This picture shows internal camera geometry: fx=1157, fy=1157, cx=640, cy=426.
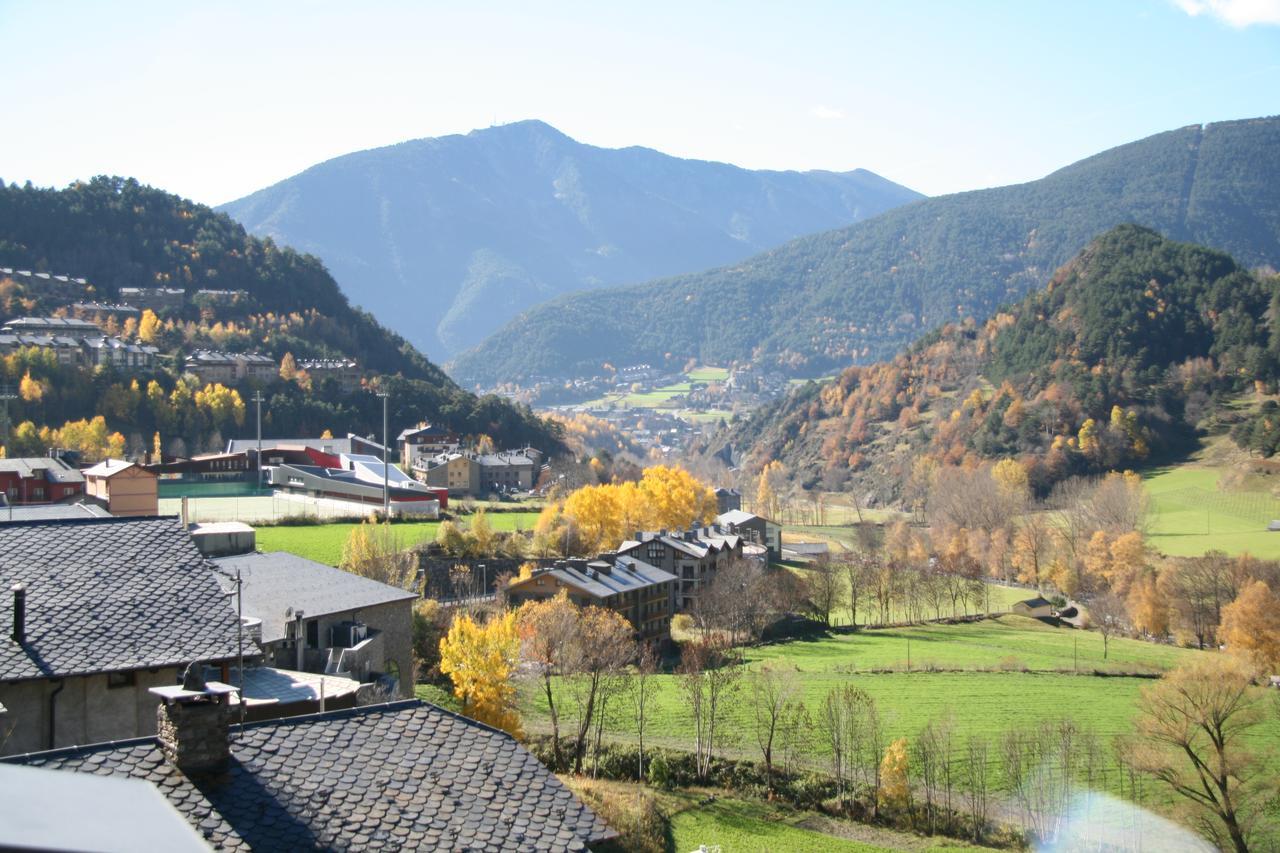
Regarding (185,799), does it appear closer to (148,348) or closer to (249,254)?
(148,348)

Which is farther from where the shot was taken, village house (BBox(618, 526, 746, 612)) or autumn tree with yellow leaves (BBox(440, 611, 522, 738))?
village house (BBox(618, 526, 746, 612))

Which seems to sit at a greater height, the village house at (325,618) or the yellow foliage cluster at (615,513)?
the village house at (325,618)

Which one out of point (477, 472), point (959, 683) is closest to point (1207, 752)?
point (959, 683)

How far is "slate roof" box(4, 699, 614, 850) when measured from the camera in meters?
8.14

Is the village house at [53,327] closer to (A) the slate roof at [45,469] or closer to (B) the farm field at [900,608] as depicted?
(A) the slate roof at [45,469]

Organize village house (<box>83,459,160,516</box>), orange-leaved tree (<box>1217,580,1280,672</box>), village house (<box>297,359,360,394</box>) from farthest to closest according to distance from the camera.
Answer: village house (<box>297,359,360,394</box>), orange-leaved tree (<box>1217,580,1280,672</box>), village house (<box>83,459,160,516</box>)

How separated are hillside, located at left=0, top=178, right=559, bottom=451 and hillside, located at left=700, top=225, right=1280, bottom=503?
4580 cm

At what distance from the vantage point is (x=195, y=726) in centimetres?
838

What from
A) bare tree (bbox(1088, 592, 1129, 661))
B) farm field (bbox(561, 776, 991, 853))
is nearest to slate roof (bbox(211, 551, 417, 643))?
farm field (bbox(561, 776, 991, 853))

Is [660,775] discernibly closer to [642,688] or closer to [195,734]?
[642,688]

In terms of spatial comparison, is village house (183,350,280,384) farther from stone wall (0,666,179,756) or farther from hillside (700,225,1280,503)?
stone wall (0,666,179,756)

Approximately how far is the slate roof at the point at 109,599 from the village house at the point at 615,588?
3310 cm

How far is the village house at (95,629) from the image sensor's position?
10.4m


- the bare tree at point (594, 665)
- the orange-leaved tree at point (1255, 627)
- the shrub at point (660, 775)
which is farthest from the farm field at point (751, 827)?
the orange-leaved tree at point (1255, 627)
